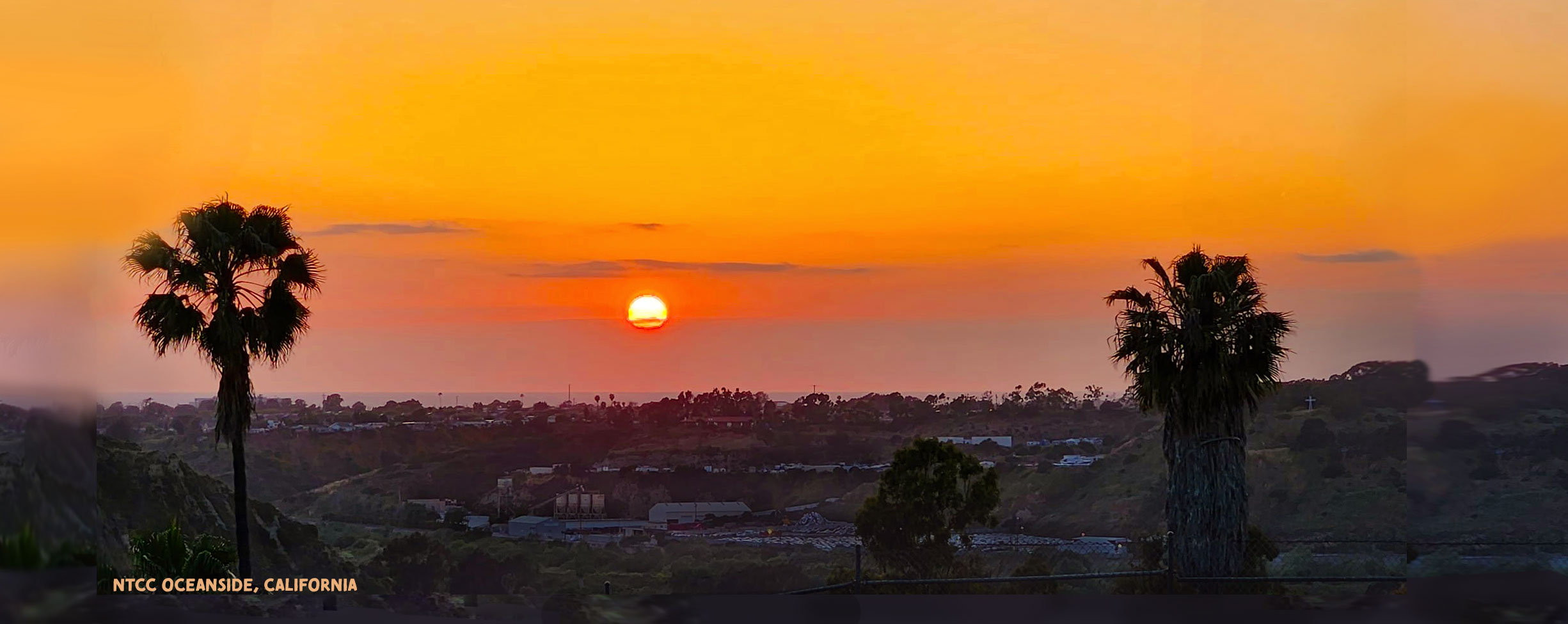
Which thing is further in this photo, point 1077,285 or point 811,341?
point 811,341

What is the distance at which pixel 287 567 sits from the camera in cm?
2198

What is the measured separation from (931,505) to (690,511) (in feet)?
42.8

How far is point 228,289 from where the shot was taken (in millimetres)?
12227

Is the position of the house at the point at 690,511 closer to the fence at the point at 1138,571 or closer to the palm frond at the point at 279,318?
the fence at the point at 1138,571

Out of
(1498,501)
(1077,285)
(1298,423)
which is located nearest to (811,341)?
(1077,285)

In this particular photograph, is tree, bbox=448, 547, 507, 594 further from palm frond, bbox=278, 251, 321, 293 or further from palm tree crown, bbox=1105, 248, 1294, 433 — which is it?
palm tree crown, bbox=1105, 248, 1294, 433

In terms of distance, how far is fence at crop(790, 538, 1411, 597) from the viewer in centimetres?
1107

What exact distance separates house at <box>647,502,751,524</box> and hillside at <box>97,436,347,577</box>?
9.40 m

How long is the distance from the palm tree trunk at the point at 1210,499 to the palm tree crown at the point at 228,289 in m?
9.40

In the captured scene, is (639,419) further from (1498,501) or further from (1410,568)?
(1410,568)

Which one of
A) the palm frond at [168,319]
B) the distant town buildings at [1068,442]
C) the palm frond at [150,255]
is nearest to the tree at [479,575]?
the distant town buildings at [1068,442]

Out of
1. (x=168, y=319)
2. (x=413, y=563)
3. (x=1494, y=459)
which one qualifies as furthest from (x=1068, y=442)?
(x=168, y=319)

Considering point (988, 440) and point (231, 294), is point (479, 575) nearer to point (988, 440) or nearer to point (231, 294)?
point (988, 440)

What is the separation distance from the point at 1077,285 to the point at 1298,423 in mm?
17370
